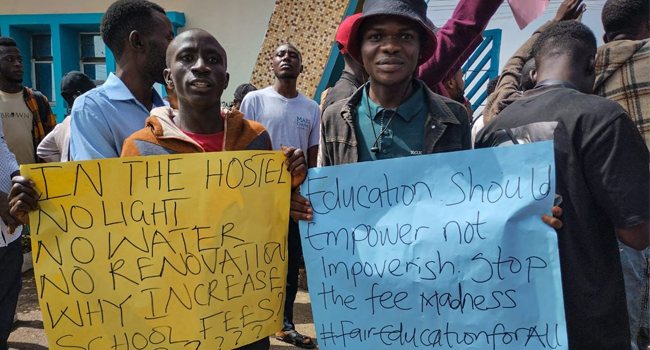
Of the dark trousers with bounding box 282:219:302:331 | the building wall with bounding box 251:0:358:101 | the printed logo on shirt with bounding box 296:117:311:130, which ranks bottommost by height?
the dark trousers with bounding box 282:219:302:331

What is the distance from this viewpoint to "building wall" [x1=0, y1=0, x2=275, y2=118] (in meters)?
7.71

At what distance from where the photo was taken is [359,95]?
206 cm

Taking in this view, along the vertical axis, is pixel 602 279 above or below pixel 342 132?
below

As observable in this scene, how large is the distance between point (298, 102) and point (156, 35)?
6.70ft

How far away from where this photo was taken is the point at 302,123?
419cm

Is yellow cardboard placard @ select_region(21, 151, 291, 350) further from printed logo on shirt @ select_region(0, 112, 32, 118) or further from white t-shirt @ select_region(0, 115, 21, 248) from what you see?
printed logo on shirt @ select_region(0, 112, 32, 118)

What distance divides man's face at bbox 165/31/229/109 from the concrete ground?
2415mm

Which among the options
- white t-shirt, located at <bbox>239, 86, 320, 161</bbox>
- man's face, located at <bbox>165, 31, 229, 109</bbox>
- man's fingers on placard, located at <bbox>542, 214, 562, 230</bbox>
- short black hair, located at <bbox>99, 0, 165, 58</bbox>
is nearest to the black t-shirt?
man's fingers on placard, located at <bbox>542, 214, 562, 230</bbox>

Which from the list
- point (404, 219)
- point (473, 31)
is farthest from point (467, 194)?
point (473, 31)

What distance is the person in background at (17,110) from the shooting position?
4.76 meters

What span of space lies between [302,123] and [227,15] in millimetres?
4362

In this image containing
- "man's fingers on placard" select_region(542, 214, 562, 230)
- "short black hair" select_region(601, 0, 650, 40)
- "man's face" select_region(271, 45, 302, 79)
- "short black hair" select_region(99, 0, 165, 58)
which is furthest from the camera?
"man's face" select_region(271, 45, 302, 79)

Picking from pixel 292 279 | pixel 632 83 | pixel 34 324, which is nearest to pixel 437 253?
pixel 632 83

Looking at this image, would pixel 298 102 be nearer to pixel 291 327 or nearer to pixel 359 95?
pixel 291 327
